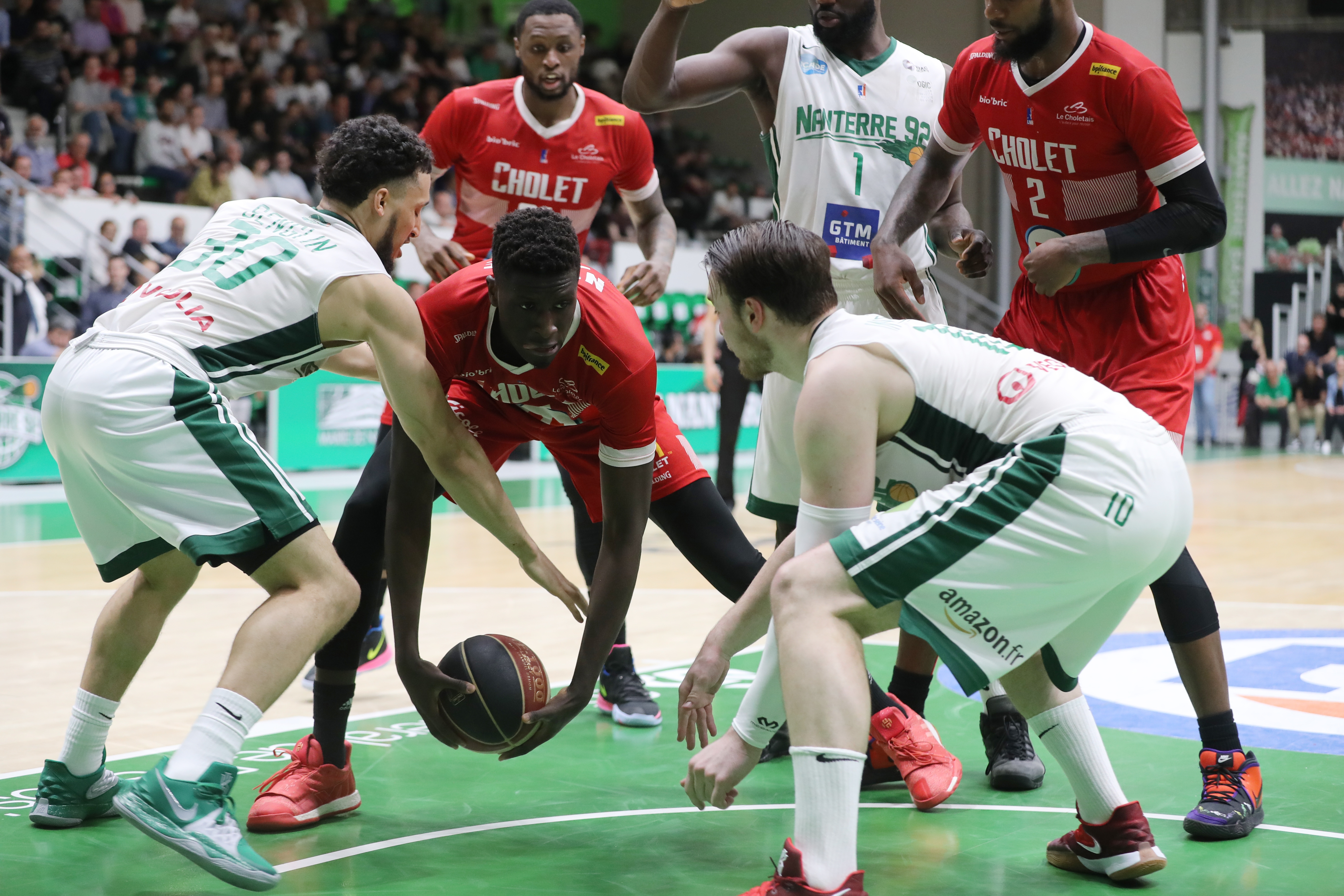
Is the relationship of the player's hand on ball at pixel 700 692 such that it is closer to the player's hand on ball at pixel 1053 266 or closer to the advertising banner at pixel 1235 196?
the player's hand on ball at pixel 1053 266

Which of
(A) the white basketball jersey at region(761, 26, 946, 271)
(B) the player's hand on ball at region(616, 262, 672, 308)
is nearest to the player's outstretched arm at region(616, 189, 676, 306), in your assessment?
(B) the player's hand on ball at region(616, 262, 672, 308)

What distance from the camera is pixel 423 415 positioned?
335cm

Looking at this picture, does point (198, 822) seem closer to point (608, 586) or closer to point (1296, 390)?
point (608, 586)

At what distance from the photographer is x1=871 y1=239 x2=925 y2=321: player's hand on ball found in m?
4.03

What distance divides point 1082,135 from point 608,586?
5.67ft

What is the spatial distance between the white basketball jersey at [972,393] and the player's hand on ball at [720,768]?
735mm

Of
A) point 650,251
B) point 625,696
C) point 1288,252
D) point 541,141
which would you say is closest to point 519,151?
point 541,141

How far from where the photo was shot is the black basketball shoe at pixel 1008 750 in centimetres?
386

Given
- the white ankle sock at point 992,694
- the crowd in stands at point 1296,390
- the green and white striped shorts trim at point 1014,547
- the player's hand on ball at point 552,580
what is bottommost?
the crowd in stands at point 1296,390

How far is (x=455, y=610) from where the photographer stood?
255 inches

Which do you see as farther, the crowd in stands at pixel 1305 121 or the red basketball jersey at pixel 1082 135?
the crowd in stands at pixel 1305 121

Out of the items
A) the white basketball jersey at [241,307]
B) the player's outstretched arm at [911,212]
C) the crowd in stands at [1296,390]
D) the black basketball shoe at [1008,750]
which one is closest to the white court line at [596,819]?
the black basketball shoe at [1008,750]

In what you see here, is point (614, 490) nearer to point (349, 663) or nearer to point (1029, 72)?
point (349, 663)

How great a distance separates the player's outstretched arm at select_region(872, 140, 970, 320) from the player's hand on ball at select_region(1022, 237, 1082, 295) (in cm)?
51
